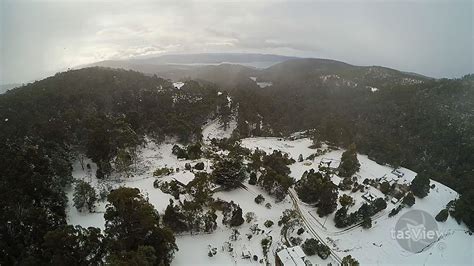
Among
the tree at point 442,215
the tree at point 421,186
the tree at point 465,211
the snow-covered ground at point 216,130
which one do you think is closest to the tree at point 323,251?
the tree at point 442,215

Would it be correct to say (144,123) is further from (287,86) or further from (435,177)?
(287,86)

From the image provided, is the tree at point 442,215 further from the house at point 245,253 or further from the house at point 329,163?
the house at point 245,253

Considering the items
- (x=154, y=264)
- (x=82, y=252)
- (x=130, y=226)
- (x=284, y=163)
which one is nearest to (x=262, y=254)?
(x=154, y=264)

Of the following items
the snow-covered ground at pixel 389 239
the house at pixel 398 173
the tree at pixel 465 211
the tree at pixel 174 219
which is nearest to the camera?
the tree at pixel 174 219

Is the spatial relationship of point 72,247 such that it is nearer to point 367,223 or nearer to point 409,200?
point 367,223

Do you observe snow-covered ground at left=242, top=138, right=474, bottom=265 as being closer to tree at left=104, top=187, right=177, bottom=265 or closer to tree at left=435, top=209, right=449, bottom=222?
tree at left=435, top=209, right=449, bottom=222

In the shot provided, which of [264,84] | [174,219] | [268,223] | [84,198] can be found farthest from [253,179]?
[264,84]

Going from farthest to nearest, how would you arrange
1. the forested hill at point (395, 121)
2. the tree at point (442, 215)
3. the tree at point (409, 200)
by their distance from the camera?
the forested hill at point (395, 121)
the tree at point (409, 200)
the tree at point (442, 215)
